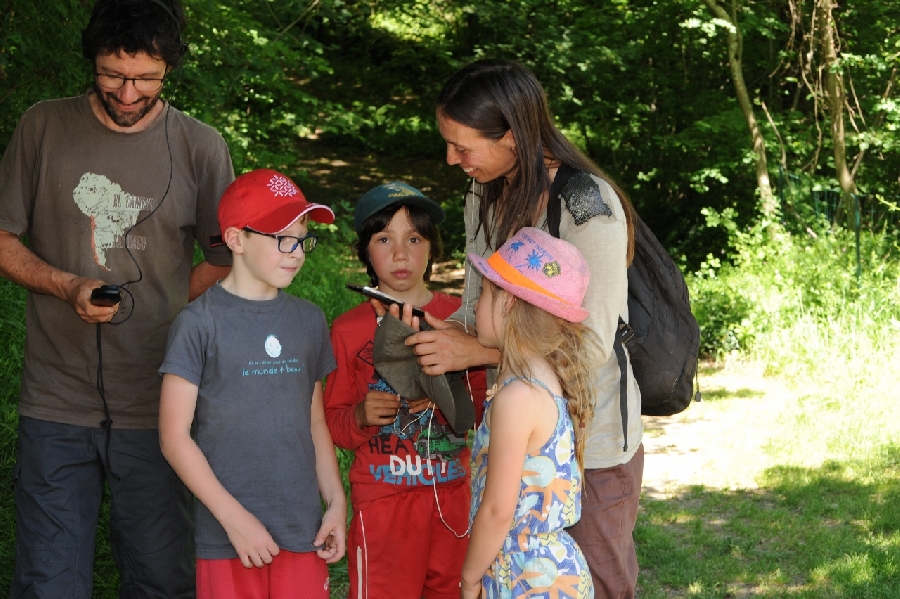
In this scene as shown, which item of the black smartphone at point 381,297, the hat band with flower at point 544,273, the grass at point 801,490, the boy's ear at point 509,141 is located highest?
the boy's ear at point 509,141

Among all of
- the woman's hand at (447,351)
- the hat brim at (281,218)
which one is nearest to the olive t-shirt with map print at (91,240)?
the hat brim at (281,218)

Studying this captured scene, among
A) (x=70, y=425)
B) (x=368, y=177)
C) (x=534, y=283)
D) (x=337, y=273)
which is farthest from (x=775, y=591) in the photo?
Result: (x=368, y=177)

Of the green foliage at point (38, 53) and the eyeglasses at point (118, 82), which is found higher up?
the green foliage at point (38, 53)

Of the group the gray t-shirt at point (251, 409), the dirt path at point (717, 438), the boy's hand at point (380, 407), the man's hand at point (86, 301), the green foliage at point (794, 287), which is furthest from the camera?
the green foliage at point (794, 287)

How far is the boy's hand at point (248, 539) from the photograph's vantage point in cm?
271

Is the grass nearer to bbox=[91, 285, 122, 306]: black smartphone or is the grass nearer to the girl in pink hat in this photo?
the girl in pink hat

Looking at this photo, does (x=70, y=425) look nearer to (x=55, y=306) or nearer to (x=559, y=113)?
(x=55, y=306)

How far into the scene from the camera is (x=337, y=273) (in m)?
9.11

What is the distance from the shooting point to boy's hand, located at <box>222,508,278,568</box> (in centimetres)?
271

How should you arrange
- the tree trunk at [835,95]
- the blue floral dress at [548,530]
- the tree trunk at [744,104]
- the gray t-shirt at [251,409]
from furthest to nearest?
the tree trunk at [744,104] < the tree trunk at [835,95] < the gray t-shirt at [251,409] < the blue floral dress at [548,530]

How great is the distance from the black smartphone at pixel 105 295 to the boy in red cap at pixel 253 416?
195 millimetres

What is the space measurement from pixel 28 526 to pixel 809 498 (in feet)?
15.3

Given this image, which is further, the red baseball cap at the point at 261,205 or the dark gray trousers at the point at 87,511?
the dark gray trousers at the point at 87,511

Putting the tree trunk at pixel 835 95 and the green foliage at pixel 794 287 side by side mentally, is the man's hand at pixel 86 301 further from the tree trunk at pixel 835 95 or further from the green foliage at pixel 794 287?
the tree trunk at pixel 835 95
